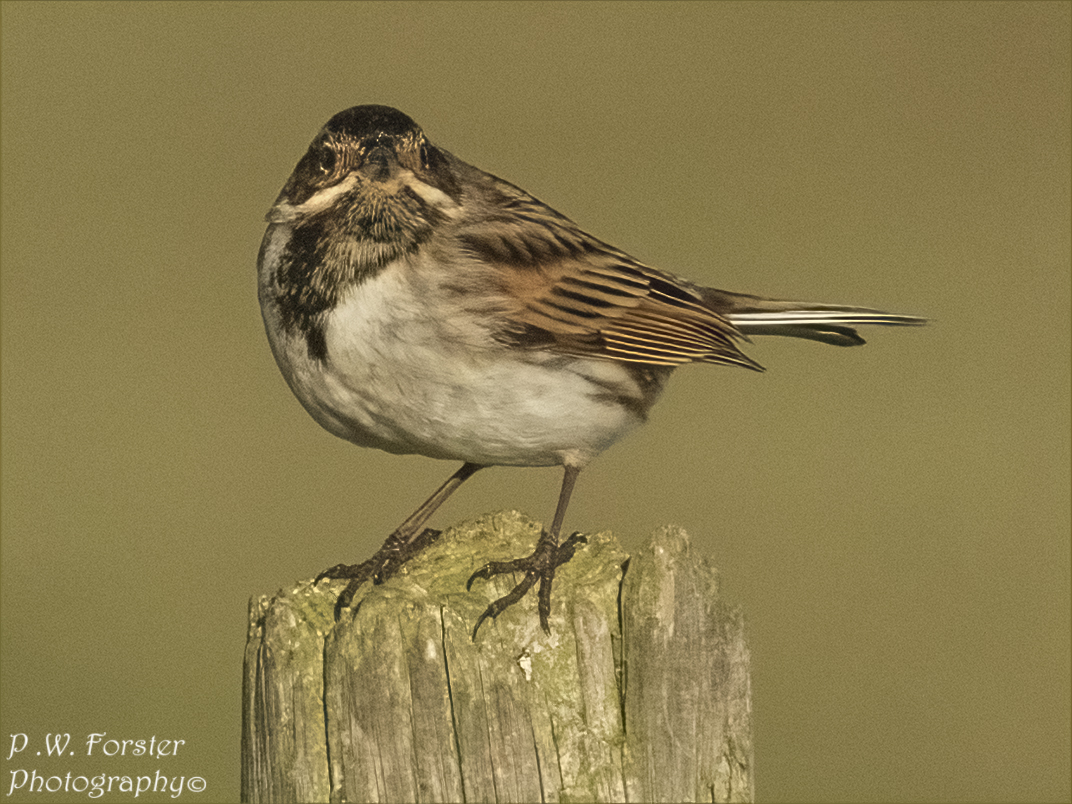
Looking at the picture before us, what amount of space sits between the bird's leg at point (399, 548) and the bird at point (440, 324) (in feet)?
0.04

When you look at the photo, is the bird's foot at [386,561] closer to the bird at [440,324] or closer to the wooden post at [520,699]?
the bird at [440,324]

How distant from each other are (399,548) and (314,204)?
4.97 ft

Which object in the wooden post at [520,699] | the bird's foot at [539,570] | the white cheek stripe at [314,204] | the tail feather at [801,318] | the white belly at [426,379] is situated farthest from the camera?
the tail feather at [801,318]

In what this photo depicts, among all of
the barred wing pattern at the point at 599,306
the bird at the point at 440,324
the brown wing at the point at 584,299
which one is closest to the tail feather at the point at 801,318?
the barred wing pattern at the point at 599,306

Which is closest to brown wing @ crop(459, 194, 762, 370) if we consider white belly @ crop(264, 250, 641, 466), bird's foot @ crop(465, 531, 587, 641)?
white belly @ crop(264, 250, 641, 466)

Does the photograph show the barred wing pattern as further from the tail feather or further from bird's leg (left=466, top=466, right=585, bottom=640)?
bird's leg (left=466, top=466, right=585, bottom=640)

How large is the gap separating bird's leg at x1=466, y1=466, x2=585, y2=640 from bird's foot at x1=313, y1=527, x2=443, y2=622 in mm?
546

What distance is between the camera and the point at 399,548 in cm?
520

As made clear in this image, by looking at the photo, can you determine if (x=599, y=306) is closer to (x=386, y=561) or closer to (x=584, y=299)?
(x=584, y=299)

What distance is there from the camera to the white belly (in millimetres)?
4586

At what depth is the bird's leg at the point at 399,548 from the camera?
16.0 ft

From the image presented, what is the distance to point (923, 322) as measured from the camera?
5430 mm

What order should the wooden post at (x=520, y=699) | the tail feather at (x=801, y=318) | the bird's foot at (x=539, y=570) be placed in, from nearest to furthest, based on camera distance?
the wooden post at (x=520, y=699) → the bird's foot at (x=539, y=570) → the tail feather at (x=801, y=318)

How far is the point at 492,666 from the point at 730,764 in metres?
0.83
